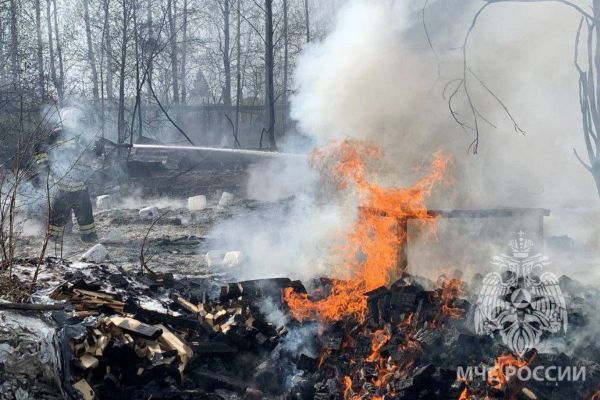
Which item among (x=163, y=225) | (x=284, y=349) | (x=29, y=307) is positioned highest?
(x=29, y=307)

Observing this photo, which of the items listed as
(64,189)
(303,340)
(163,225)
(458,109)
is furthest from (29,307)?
(458,109)

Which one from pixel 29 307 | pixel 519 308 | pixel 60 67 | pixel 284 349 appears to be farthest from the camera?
pixel 60 67

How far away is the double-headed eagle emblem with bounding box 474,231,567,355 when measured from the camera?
194 inches

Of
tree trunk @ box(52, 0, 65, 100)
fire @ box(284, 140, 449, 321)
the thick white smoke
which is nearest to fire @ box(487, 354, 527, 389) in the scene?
fire @ box(284, 140, 449, 321)

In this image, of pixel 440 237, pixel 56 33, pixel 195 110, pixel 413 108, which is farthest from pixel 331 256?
pixel 56 33

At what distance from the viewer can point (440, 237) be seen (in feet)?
25.0

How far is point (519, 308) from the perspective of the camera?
5.22 meters

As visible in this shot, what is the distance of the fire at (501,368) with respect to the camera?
14.0ft

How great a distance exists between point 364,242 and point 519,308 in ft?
6.68

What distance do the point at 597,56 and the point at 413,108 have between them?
702 centimetres

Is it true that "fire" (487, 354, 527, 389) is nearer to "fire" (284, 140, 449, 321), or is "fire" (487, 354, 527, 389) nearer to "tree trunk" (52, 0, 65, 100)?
"fire" (284, 140, 449, 321)

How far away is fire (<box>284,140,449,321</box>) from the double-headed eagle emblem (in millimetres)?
1092

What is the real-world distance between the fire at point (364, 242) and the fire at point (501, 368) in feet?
4.47

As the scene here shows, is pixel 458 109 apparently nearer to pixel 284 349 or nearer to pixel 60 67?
pixel 284 349
